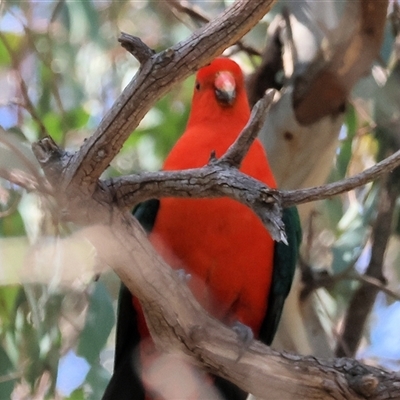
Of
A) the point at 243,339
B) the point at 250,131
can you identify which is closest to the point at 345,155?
the point at 243,339

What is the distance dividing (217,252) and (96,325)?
367mm

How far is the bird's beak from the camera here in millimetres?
1883

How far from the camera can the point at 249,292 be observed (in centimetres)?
174

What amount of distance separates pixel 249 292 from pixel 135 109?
775 mm

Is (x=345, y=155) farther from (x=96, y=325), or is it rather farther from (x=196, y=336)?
(x=196, y=336)

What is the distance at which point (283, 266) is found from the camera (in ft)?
5.79

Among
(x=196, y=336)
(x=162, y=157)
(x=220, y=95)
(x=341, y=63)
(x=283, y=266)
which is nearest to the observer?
(x=196, y=336)

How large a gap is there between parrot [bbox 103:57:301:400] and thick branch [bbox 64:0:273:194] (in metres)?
0.51

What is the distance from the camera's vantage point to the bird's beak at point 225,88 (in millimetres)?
1883

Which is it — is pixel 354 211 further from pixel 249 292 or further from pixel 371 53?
pixel 249 292

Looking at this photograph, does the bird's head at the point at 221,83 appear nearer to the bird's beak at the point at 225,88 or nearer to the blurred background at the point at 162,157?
the bird's beak at the point at 225,88

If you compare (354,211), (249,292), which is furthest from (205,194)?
(354,211)

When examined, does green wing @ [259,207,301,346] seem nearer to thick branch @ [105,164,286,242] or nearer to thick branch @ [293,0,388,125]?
thick branch @ [293,0,388,125]

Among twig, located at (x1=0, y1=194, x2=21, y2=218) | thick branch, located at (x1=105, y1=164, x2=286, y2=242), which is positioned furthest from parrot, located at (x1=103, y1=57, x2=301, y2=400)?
thick branch, located at (x1=105, y1=164, x2=286, y2=242)
